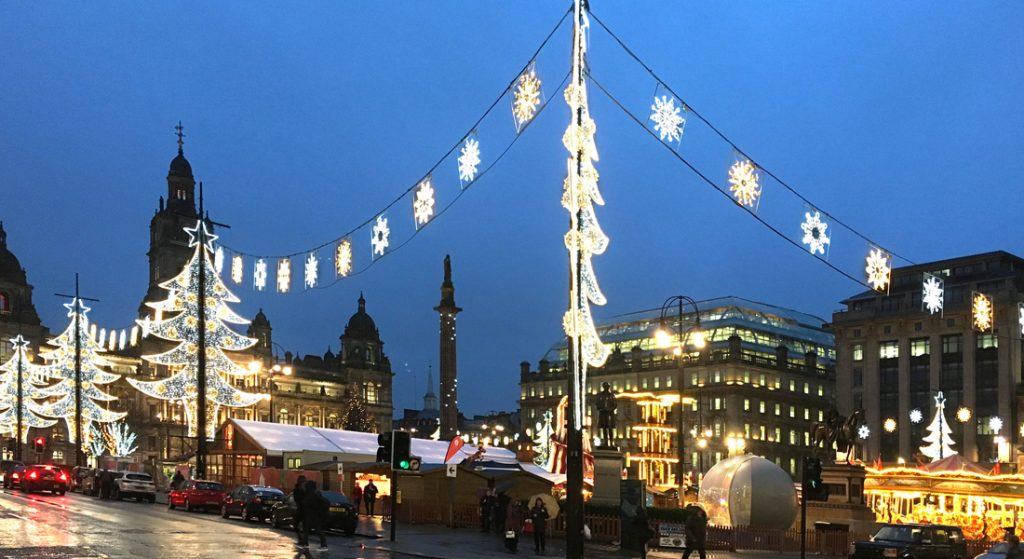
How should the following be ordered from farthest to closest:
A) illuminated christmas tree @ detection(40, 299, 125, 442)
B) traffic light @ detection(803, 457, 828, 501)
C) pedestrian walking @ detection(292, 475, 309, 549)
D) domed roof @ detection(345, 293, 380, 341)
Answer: domed roof @ detection(345, 293, 380, 341), illuminated christmas tree @ detection(40, 299, 125, 442), pedestrian walking @ detection(292, 475, 309, 549), traffic light @ detection(803, 457, 828, 501)

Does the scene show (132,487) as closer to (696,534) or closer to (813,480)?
(696,534)

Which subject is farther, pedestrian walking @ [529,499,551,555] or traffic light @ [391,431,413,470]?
pedestrian walking @ [529,499,551,555]

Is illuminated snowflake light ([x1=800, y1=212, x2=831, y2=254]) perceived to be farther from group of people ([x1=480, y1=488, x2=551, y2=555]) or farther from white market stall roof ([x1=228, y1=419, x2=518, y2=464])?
white market stall roof ([x1=228, y1=419, x2=518, y2=464])

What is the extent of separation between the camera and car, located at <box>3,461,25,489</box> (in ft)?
195

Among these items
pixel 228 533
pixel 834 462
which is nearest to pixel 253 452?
pixel 228 533

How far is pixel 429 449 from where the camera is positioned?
6341 cm

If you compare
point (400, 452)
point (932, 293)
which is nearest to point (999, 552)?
point (932, 293)

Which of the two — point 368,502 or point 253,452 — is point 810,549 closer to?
point 368,502

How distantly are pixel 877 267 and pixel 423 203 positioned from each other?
481 inches

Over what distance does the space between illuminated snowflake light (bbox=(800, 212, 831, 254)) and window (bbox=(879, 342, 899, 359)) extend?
3328 inches

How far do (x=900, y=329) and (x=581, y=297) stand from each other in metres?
86.8

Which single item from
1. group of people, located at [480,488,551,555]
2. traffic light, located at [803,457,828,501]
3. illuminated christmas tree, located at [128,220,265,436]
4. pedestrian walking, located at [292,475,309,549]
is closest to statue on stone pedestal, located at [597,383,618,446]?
group of people, located at [480,488,551,555]

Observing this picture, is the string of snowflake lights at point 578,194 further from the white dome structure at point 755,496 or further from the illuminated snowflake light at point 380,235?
the white dome structure at point 755,496

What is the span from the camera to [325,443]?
195ft
